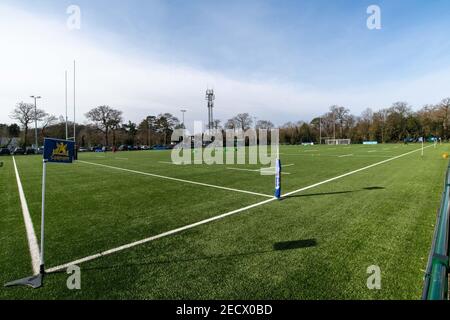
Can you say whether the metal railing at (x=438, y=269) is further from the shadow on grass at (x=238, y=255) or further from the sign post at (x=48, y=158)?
the sign post at (x=48, y=158)

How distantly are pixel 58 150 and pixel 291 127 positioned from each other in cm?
10815

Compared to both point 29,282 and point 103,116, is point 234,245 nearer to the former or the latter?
point 29,282

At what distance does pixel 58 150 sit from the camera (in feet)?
12.3

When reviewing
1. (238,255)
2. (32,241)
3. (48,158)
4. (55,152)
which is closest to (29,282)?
(48,158)

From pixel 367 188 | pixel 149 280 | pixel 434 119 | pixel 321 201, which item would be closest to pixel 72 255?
pixel 149 280

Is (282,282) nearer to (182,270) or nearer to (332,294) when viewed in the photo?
(332,294)

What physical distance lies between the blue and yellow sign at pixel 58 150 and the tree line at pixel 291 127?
69.3 meters

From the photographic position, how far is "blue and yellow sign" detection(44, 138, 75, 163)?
11.9 feet

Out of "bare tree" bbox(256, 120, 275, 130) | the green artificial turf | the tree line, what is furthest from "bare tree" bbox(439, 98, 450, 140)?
the green artificial turf

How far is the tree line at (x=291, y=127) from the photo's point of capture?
69.1 m

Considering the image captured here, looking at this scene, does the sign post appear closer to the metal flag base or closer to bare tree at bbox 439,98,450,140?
the metal flag base

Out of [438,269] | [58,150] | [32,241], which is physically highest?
[58,150]

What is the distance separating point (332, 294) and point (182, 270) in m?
1.93

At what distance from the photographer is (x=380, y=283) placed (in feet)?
10.0
